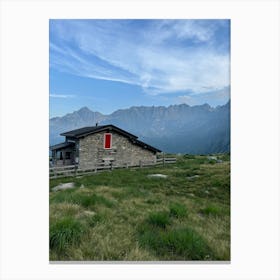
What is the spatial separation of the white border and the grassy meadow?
0.28 meters

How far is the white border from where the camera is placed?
3.49 meters

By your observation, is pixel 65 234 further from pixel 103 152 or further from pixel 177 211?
pixel 103 152

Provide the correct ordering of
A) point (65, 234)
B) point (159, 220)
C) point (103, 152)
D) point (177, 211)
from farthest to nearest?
point (103, 152), point (177, 211), point (159, 220), point (65, 234)

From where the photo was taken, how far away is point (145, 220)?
3.66 meters

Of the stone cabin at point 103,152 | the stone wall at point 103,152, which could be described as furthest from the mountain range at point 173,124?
the stone wall at point 103,152

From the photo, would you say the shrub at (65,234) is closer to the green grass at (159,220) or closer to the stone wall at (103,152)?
the green grass at (159,220)

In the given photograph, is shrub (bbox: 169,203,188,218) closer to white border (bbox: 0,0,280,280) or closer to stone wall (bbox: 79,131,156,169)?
white border (bbox: 0,0,280,280)

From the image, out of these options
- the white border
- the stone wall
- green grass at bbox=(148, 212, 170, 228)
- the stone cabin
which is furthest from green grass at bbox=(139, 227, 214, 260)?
the stone wall

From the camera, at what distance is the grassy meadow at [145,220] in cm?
321
